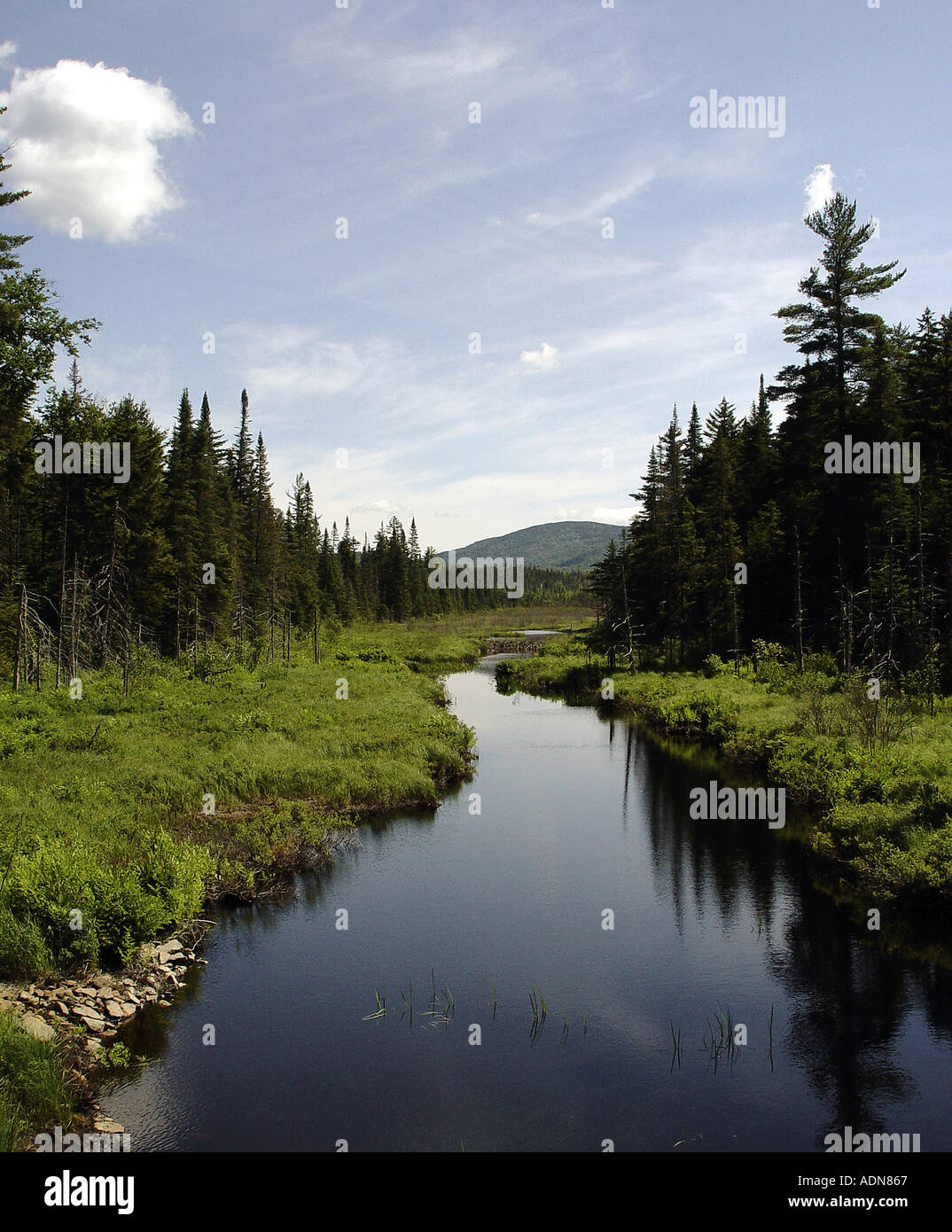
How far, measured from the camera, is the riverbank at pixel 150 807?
12.8 meters

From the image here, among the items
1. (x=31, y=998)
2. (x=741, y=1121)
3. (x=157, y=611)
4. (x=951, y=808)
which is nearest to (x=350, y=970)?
(x=31, y=998)

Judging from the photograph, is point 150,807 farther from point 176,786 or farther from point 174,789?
point 176,786

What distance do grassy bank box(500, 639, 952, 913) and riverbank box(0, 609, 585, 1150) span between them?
1121 cm

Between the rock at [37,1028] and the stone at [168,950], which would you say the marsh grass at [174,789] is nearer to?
the stone at [168,950]

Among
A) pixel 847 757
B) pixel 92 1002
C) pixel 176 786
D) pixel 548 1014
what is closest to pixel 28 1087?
pixel 92 1002

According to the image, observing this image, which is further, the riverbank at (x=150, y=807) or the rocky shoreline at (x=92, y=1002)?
the riverbank at (x=150, y=807)

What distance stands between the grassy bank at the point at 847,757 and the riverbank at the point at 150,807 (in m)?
11.2

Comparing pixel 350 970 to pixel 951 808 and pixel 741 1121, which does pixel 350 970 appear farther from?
pixel 951 808

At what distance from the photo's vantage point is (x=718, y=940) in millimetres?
16469

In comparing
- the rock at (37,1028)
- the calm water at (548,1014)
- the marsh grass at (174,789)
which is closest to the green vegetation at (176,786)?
the marsh grass at (174,789)

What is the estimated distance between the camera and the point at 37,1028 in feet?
38.3

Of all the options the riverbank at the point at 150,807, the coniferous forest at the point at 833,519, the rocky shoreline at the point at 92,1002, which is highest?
the coniferous forest at the point at 833,519

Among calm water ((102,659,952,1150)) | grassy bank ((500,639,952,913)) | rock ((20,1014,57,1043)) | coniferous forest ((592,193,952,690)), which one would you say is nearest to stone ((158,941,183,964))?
calm water ((102,659,952,1150))

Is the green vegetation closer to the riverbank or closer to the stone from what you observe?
the riverbank
